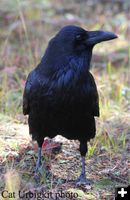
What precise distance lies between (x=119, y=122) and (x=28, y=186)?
2164 mm

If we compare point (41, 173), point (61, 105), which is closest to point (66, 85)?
point (61, 105)

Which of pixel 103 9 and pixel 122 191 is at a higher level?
pixel 103 9

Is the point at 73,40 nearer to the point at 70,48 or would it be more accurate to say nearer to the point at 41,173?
the point at 70,48

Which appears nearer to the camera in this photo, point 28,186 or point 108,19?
point 28,186

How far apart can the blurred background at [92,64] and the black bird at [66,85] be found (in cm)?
58

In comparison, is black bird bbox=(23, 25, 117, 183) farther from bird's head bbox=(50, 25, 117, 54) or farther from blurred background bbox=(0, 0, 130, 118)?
blurred background bbox=(0, 0, 130, 118)

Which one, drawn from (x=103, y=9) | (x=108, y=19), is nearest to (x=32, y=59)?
(x=108, y=19)

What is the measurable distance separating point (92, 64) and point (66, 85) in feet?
12.4

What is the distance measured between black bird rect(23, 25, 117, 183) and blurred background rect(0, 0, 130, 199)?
22.9 inches

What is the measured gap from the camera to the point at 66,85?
15.2 feet

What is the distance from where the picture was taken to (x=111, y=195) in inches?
187

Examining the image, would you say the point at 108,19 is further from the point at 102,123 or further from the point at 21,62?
the point at 102,123

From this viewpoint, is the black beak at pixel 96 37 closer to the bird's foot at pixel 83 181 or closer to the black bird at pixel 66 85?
the black bird at pixel 66 85

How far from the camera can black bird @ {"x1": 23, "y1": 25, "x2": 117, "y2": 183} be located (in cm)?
466
